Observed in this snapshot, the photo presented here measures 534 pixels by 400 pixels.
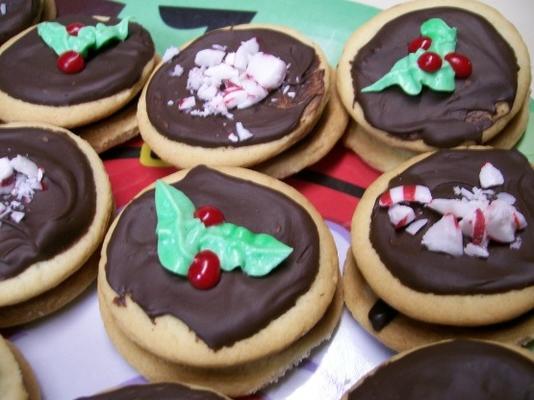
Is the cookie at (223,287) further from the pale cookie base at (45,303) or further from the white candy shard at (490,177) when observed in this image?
the white candy shard at (490,177)

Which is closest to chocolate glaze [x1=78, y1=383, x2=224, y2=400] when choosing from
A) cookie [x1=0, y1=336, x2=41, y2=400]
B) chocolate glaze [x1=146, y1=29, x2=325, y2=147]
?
cookie [x1=0, y1=336, x2=41, y2=400]

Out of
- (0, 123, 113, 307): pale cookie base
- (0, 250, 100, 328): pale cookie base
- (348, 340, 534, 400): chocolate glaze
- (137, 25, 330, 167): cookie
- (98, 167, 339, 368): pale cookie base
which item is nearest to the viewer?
(348, 340, 534, 400): chocolate glaze

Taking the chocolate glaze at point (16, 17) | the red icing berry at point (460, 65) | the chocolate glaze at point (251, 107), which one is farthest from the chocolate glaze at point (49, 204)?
the red icing berry at point (460, 65)

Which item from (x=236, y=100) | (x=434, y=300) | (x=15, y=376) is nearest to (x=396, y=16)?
(x=236, y=100)

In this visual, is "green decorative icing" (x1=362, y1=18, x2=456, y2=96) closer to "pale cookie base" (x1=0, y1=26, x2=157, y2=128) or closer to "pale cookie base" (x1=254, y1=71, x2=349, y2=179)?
"pale cookie base" (x1=254, y1=71, x2=349, y2=179)

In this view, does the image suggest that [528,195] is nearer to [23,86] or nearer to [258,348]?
[258,348]

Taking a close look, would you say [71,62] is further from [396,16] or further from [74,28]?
[396,16]

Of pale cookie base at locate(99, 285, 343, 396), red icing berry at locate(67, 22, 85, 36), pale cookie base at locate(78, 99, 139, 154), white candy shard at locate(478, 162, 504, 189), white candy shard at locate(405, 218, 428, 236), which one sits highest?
white candy shard at locate(478, 162, 504, 189)
